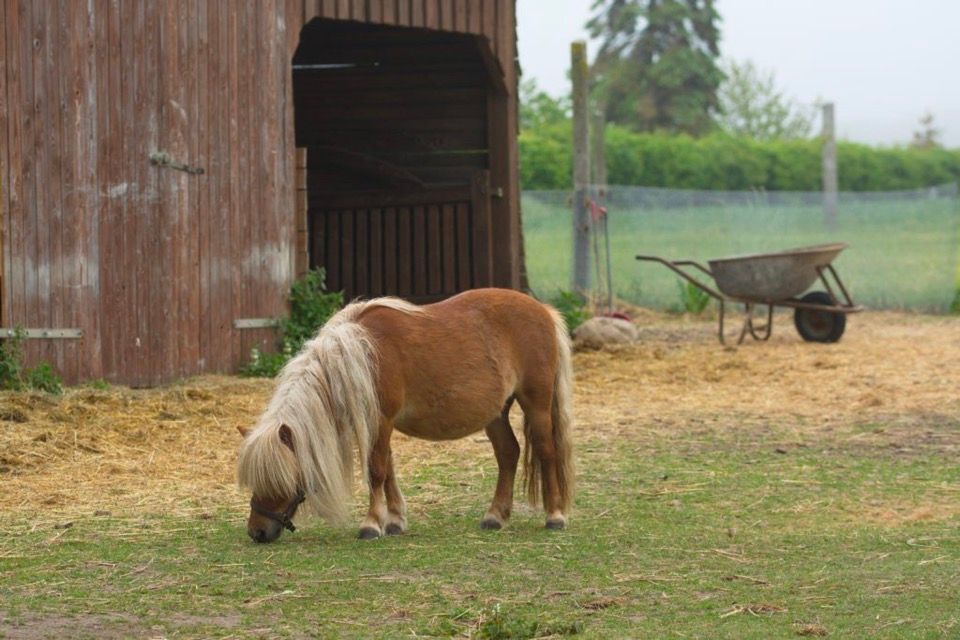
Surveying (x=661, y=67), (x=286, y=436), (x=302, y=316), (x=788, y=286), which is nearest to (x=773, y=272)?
(x=788, y=286)

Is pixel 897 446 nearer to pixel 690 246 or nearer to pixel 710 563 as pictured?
pixel 710 563

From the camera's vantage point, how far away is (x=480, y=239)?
14750 millimetres

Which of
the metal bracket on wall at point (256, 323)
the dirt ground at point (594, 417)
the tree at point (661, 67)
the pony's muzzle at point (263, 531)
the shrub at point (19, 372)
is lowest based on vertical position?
the dirt ground at point (594, 417)

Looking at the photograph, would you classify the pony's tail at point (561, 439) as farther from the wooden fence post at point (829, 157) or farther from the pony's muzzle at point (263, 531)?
the wooden fence post at point (829, 157)

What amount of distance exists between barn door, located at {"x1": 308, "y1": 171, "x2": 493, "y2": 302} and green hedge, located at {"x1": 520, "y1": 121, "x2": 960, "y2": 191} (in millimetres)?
12529

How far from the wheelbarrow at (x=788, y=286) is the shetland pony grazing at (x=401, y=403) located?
28.9 feet

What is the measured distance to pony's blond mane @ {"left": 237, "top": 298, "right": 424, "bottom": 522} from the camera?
5.64m

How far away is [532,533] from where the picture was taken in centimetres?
621

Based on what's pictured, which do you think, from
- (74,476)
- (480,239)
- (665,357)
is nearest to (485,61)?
(480,239)

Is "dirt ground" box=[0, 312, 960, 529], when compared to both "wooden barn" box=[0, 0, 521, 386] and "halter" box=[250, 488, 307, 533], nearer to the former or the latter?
"wooden barn" box=[0, 0, 521, 386]

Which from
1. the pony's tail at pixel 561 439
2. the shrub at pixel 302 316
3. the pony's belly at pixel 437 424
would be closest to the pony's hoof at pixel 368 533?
the pony's belly at pixel 437 424

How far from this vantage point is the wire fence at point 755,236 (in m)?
20.3

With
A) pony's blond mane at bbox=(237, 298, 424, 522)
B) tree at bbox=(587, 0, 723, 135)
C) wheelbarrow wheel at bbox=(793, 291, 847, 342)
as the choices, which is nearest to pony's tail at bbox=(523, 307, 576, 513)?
pony's blond mane at bbox=(237, 298, 424, 522)

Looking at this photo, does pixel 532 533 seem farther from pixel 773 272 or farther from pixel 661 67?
pixel 661 67
